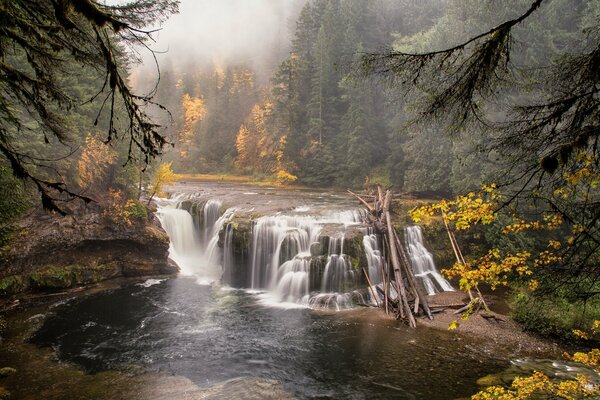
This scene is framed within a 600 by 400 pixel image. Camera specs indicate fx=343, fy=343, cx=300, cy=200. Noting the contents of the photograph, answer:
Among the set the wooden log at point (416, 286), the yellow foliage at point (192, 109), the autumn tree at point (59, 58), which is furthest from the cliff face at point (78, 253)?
the yellow foliage at point (192, 109)

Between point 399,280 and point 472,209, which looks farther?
point 399,280

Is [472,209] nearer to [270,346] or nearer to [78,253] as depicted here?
[270,346]

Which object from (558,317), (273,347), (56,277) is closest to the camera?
(273,347)

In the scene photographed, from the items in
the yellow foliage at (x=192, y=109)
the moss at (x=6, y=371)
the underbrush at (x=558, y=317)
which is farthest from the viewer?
the yellow foliage at (x=192, y=109)

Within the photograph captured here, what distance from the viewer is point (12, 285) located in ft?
48.8

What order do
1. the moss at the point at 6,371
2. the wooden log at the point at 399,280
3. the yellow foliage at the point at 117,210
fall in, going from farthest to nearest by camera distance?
the yellow foliage at the point at 117,210 → the wooden log at the point at 399,280 → the moss at the point at 6,371

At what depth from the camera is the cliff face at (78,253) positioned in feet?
50.8

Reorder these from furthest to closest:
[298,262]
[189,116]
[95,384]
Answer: [189,116] → [298,262] → [95,384]

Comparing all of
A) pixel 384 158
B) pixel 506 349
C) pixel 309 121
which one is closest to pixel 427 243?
pixel 506 349

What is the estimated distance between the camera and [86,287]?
55.6ft

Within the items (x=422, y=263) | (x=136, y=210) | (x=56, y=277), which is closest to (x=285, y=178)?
(x=136, y=210)

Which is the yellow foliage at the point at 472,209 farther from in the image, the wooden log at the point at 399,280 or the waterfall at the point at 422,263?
the waterfall at the point at 422,263

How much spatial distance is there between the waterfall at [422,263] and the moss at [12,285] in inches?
724

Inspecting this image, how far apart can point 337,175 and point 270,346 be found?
25542 mm
